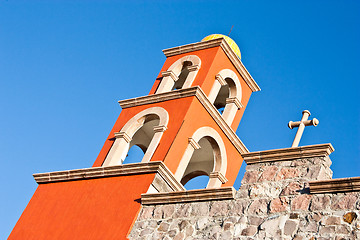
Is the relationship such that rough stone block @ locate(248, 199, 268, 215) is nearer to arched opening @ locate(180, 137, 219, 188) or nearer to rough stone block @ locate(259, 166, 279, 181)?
rough stone block @ locate(259, 166, 279, 181)

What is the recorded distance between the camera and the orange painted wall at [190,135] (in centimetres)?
1261

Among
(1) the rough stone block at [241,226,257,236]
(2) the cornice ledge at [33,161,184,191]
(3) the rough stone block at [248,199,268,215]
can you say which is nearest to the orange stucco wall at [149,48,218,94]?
(2) the cornice ledge at [33,161,184,191]

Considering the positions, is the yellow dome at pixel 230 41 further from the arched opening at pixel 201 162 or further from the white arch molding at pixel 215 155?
the white arch molding at pixel 215 155

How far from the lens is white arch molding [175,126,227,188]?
507 inches

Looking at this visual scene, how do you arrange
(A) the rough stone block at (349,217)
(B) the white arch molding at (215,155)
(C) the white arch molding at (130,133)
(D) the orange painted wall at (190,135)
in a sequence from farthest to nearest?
(C) the white arch molding at (130,133)
(B) the white arch molding at (215,155)
(D) the orange painted wall at (190,135)
(A) the rough stone block at (349,217)

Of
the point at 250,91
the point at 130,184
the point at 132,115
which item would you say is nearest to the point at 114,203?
the point at 130,184

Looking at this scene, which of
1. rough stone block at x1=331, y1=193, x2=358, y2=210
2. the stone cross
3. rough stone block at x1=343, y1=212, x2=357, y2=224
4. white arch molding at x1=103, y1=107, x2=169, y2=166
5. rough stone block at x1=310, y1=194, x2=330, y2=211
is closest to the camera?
rough stone block at x1=343, y1=212, x2=357, y2=224

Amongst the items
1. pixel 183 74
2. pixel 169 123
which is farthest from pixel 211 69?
pixel 169 123

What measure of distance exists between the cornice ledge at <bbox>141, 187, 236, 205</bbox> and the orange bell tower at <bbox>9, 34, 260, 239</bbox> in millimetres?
342

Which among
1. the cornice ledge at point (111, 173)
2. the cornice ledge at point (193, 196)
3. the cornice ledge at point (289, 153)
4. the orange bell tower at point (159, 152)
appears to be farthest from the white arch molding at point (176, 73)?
the cornice ledge at point (289, 153)

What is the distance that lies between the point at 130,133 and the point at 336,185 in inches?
252

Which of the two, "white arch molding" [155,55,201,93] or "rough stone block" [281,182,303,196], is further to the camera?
"white arch molding" [155,55,201,93]

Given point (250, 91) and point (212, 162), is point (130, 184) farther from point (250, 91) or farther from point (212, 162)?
point (250, 91)

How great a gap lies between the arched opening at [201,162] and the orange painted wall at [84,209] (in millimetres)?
3029
